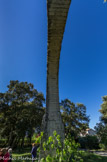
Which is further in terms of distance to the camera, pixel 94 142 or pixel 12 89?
A: pixel 94 142

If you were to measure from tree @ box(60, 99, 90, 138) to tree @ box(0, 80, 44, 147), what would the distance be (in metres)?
5.75

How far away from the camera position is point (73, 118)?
765 inches

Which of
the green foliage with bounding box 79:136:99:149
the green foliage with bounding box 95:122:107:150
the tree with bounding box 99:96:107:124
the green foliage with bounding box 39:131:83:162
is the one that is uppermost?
the tree with bounding box 99:96:107:124

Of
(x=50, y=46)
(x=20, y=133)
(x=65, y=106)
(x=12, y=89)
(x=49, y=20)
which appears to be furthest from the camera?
(x=65, y=106)

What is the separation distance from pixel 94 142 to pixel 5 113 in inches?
630

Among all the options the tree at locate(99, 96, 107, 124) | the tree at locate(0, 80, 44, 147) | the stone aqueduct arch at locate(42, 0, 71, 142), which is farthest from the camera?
the tree at locate(99, 96, 107, 124)

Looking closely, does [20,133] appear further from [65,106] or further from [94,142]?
[94,142]

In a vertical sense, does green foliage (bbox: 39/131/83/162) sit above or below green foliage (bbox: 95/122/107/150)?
above

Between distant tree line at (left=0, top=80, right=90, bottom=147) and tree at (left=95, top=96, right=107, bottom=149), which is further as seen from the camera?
tree at (left=95, top=96, right=107, bottom=149)

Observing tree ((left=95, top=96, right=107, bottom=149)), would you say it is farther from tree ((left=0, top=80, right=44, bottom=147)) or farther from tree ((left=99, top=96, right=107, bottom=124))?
tree ((left=0, top=80, right=44, bottom=147))

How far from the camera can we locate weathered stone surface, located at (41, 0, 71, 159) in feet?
8.15

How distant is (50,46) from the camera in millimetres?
3621

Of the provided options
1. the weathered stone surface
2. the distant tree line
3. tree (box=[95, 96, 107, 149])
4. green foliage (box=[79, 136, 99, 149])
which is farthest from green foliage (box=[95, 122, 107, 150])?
the weathered stone surface

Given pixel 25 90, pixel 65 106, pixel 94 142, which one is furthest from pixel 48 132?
pixel 94 142
